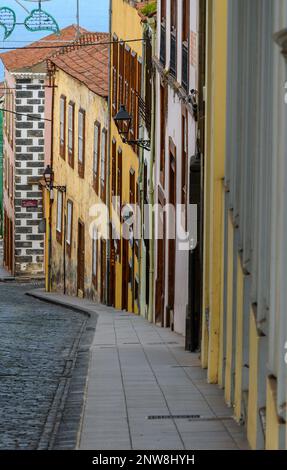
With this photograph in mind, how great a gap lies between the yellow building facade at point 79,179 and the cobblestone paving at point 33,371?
8397 millimetres

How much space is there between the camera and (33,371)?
1531cm

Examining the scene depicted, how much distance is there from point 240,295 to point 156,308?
13754 millimetres

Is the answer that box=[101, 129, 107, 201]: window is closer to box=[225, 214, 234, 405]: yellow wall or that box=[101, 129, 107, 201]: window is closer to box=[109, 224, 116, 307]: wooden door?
box=[109, 224, 116, 307]: wooden door

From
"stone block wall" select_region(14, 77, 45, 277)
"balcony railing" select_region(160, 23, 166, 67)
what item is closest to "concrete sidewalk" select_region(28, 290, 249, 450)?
"balcony railing" select_region(160, 23, 166, 67)

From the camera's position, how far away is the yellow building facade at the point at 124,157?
29.6 meters

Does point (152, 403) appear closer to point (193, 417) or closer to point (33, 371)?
point (193, 417)

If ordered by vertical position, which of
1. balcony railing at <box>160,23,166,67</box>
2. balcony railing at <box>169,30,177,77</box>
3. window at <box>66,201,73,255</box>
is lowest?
window at <box>66,201,73,255</box>

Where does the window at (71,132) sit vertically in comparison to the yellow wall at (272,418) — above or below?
above

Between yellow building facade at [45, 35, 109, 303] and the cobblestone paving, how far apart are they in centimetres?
840

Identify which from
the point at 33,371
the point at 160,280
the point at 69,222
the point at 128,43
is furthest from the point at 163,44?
the point at 69,222

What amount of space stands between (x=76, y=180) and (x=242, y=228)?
1161 inches

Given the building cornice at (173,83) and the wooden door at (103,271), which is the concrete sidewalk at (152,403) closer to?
the building cornice at (173,83)

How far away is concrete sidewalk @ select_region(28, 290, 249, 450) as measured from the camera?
9867 mm

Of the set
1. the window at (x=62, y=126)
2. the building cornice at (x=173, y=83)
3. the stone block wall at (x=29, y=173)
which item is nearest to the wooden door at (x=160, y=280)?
the building cornice at (x=173, y=83)
